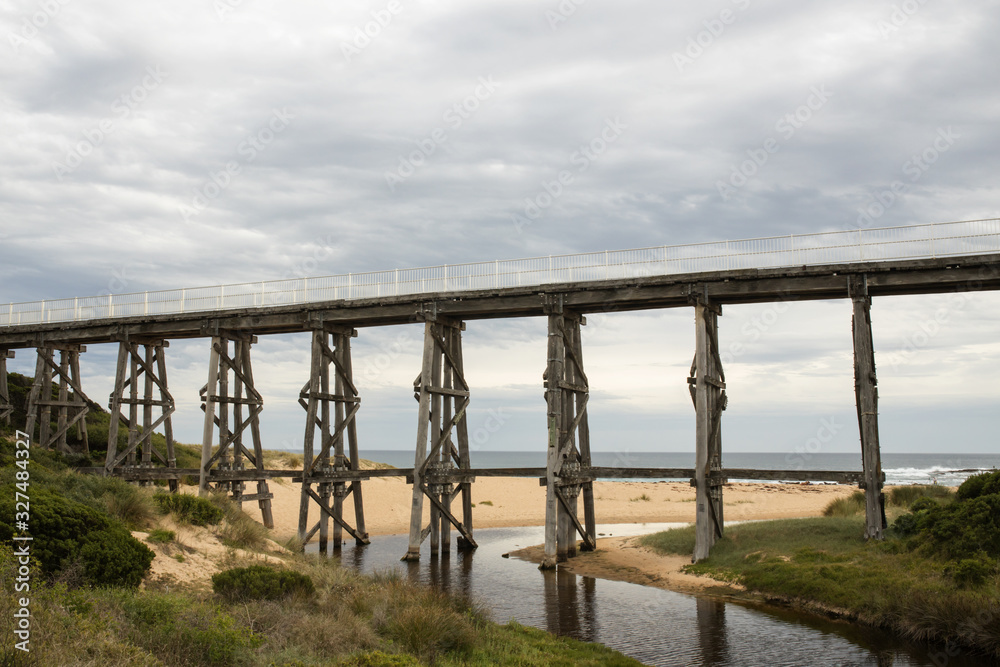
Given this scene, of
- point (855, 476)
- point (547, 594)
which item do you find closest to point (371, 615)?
point (547, 594)

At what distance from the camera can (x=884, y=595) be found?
16.0 metres

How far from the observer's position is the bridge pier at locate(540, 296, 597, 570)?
78.8 feet

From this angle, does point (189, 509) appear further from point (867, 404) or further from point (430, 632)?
point (867, 404)

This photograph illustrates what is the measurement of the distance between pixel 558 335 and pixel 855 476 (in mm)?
9839

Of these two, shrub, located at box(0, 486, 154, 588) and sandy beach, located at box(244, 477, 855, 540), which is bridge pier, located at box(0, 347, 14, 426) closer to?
sandy beach, located at box(244, 477, 855, 540)

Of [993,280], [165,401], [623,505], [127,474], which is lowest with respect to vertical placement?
[623,505]

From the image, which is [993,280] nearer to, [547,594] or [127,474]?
[547,594]

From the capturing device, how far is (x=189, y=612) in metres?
10.4

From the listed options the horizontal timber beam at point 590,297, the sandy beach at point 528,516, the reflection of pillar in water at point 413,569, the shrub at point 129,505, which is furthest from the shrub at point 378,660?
the horizontal timber beam at point 590,297

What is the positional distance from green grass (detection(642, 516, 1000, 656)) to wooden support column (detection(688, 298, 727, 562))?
682mm

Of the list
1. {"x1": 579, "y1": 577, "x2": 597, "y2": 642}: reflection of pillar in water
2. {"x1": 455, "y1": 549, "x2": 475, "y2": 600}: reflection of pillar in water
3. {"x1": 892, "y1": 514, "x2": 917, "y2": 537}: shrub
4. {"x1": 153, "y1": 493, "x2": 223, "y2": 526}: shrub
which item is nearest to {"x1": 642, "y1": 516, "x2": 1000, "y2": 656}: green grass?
{"x1": 892, "y1": 514, "x2": 917, "y2": 537}: shrub

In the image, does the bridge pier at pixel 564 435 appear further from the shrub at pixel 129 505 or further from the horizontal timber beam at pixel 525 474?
the shrub at pixel 129 505

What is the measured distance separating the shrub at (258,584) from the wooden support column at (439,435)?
1190 cm

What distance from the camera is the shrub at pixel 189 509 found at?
58.8 ft
